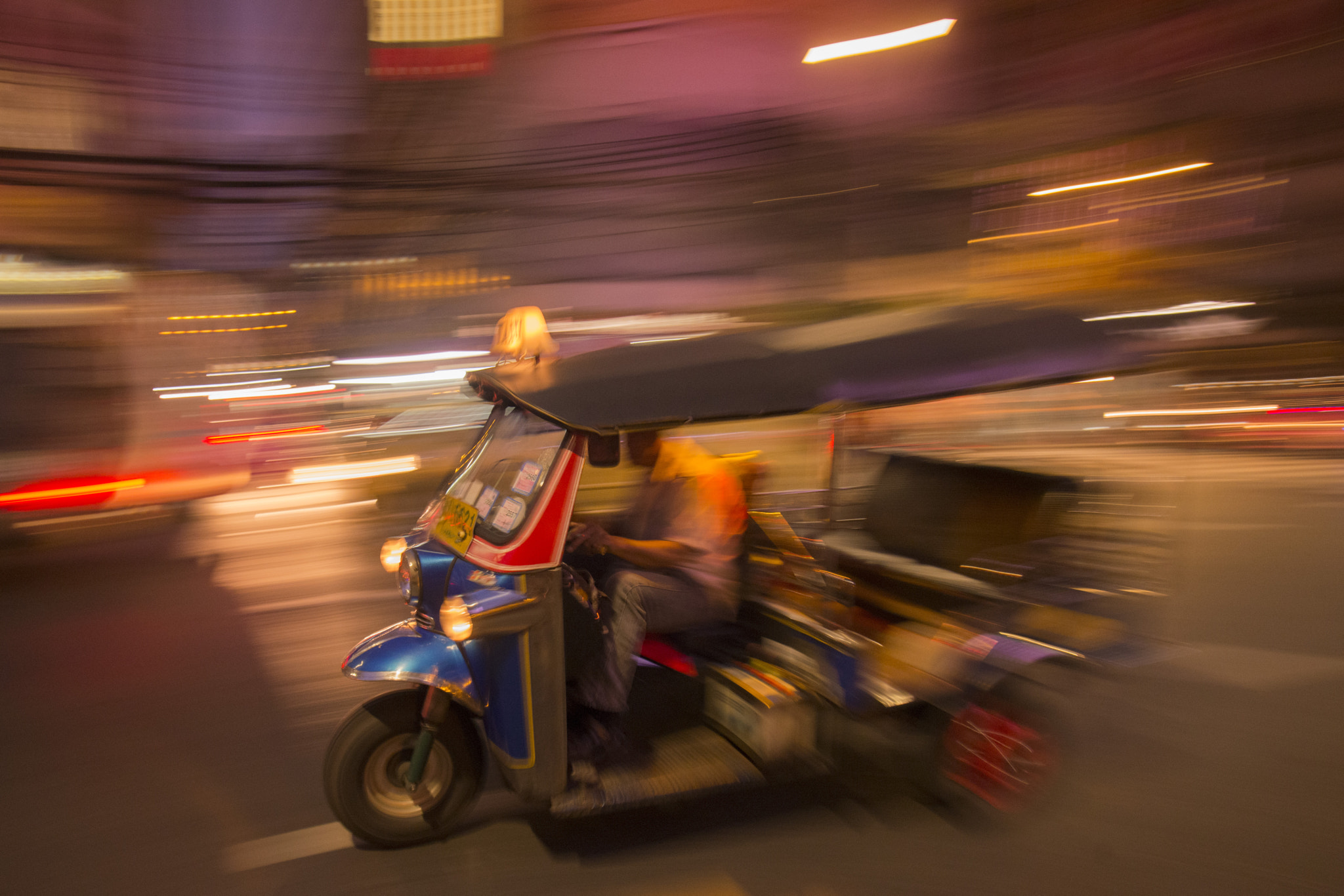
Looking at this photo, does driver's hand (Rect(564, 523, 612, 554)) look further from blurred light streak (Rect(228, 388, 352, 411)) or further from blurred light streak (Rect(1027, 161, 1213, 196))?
blurred light streak (Rect(1027, 161, 1213, 196))

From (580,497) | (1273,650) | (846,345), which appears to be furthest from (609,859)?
(1273,650)

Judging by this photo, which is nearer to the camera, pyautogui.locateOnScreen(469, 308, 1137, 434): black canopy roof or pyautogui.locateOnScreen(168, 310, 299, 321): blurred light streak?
pyautogui.locateOnScreen(469, 308, 1137, 434): black canopy roof

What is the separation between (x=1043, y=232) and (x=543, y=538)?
20968mm

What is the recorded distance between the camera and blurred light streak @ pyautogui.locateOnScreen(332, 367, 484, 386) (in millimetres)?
15195

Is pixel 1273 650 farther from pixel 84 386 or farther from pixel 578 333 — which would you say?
pixel 578 333

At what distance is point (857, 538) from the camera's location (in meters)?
4.44

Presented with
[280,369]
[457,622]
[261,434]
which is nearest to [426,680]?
[457,622]

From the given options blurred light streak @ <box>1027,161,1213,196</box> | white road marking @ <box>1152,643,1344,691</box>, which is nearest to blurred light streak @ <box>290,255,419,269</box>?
white road marking @ <box>1152,643,1344,691</box>

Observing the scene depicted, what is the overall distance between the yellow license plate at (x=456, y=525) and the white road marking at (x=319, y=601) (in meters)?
3.18

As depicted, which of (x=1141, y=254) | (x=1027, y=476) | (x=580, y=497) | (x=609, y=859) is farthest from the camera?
(x=1141, y=254)

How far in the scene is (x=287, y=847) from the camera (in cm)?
308

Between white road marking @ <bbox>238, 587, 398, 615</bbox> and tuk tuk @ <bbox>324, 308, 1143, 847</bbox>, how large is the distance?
272 cm

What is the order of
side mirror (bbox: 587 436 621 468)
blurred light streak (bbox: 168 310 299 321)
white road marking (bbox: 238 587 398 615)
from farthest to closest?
blurred light streak (bbox: 168 310 299 321) → white road marking (bbox: 238 587 398 615) → side mirror (bbox: 587 436 621 468)

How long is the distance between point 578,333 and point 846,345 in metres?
12.7
